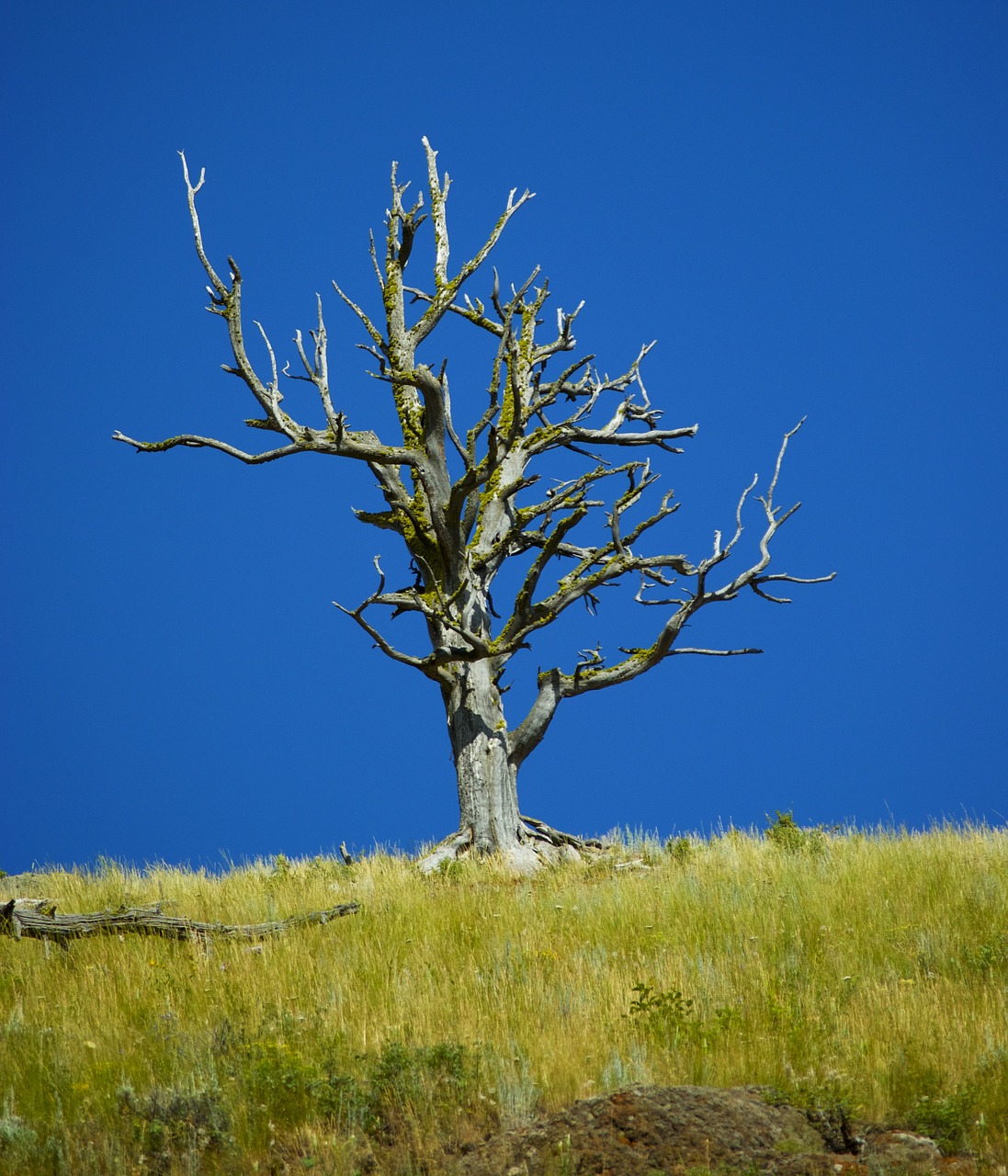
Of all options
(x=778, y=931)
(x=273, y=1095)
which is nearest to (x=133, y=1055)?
(x=273, y=1095)

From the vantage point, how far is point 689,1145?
5.39 m

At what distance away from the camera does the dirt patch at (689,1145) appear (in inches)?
210

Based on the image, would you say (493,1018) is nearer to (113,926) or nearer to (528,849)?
(113,926)

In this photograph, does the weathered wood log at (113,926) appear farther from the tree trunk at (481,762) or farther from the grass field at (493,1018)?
the tree trunk at (481,762)

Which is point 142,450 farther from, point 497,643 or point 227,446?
point 497,643

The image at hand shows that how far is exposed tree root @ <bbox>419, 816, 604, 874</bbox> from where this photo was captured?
47.6 ft

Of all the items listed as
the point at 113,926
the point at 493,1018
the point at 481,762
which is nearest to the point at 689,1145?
the point at 493,1018

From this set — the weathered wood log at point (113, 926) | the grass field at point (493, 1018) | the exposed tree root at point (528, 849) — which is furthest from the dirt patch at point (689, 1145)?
the exposed tree root at point (528, 849)

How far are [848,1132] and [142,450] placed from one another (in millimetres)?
11809

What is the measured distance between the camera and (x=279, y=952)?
891 centimetres

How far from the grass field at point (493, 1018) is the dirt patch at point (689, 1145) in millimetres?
196

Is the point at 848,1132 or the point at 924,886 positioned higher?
the point at 924,886

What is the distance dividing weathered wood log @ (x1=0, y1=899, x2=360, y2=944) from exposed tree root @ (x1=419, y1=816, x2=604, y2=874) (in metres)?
4.50

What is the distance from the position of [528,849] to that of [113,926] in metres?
Answer: 6.48
